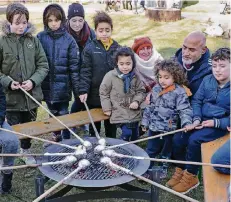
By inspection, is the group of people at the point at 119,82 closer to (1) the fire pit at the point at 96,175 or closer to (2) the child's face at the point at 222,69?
(2) the child's face at the point at 222,69

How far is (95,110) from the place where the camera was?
430 centimetres

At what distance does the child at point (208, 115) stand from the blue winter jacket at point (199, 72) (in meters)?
0.20

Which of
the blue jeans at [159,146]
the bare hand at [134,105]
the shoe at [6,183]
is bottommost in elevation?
the shoe at [6,183]

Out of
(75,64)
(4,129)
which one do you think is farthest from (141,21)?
(4,129)

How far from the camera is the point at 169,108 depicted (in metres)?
3.66

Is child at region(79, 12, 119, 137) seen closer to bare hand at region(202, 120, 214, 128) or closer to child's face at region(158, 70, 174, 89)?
child's face at region(158, 70, 174, 89)

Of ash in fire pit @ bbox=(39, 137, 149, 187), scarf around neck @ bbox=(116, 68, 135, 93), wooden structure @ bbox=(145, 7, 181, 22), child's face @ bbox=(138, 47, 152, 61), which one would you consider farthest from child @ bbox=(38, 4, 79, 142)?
wooden structure @ bbox=(145, 7, 181, 22)

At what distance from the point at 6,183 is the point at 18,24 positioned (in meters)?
1.42

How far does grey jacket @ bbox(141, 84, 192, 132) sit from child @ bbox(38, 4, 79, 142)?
37.0 inches

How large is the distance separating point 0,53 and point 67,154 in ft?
4.50

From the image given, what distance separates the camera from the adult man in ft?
12.3

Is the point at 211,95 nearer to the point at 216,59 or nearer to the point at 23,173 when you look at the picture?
the point at 216,59

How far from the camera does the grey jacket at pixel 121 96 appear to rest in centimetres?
396

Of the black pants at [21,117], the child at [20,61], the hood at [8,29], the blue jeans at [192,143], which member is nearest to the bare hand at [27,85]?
the child at [20,61]
